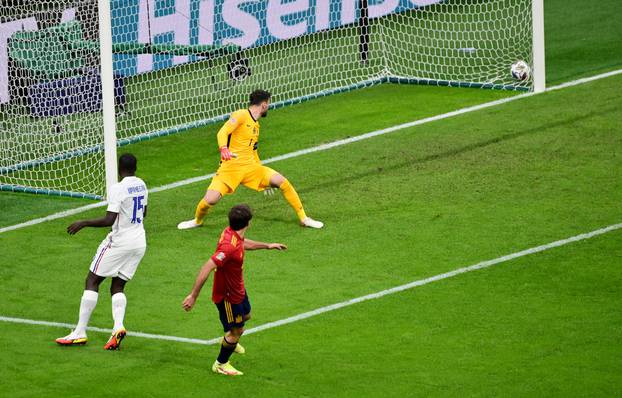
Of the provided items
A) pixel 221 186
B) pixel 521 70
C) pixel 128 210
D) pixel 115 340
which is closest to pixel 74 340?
Answer: pixel 115 340

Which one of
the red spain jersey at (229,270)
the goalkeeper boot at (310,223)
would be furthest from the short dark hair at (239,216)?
the goalkeeper boot at (310,223)

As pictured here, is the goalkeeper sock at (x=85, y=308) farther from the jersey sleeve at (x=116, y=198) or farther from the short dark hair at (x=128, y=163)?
the short dark hair at (x=128, y=163)

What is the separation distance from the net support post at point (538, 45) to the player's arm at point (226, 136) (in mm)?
7562

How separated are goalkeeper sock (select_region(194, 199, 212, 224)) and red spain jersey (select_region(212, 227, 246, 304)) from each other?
4.83 meters

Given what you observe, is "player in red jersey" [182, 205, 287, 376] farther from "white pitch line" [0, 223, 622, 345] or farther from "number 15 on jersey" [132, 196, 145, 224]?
"number 15 on jersey" [132, 196, 145, 224]

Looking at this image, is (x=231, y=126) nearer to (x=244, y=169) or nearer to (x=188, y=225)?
(x=244, y=169)

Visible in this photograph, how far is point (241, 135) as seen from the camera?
17.6 meters

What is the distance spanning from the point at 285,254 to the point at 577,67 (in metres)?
9.93

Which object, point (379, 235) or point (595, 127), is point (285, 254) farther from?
point (595, 127)

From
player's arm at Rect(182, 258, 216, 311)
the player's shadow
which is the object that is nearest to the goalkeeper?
the player's shadow

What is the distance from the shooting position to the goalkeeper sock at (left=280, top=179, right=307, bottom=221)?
1770cm

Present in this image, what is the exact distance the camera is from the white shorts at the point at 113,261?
14086 mm

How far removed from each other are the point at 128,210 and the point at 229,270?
5.49 feet

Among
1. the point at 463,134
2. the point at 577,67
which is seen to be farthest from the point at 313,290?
the point at 577,67
